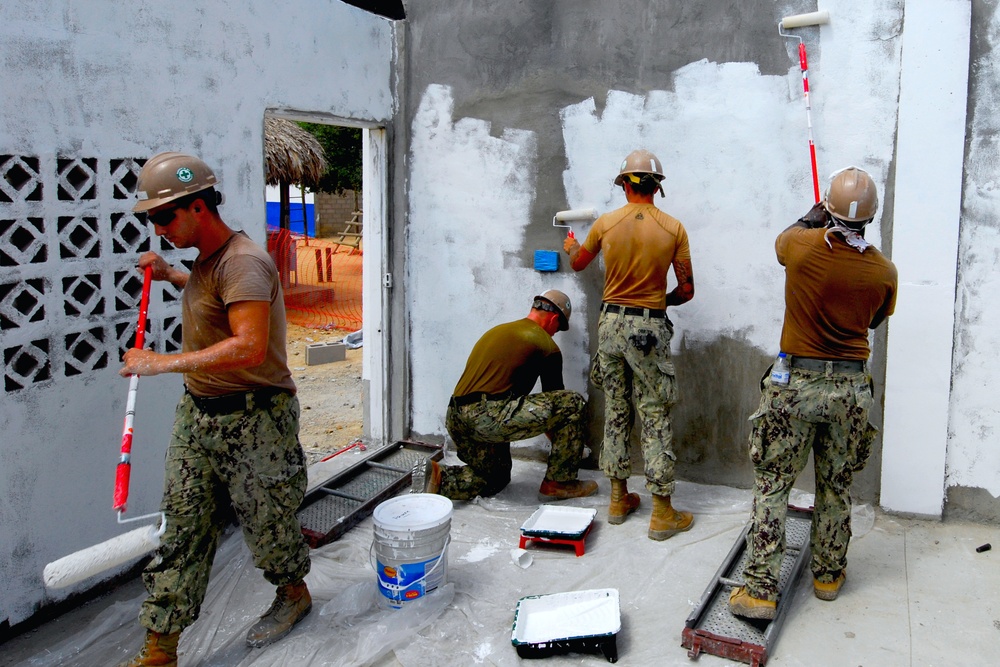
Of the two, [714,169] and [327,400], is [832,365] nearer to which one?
[714,169]

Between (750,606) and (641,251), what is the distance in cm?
181

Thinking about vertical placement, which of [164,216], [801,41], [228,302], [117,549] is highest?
[801,41]

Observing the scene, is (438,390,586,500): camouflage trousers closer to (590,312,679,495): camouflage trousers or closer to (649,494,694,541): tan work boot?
(590,312,679,495): camouflage trousers

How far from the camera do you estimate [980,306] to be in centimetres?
413

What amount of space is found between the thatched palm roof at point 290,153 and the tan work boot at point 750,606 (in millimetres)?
9121

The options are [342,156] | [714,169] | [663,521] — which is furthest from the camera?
[342,156]

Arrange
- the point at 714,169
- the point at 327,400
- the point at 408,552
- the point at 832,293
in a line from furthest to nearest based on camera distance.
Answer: the point at 327,400 < the point at 714,169 < the point at 408,552 < the point at 832,293

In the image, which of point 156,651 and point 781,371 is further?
point 781,371

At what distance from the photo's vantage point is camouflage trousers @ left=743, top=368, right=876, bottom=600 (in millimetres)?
3322

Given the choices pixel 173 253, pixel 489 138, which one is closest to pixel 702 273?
pixel 489 138

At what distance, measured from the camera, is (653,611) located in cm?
357

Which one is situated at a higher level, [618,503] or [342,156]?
[342,156]

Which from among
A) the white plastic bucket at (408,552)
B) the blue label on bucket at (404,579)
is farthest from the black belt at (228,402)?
the blue label on bucket at (404,579)

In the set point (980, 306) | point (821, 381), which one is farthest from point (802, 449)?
point (980, 306)
